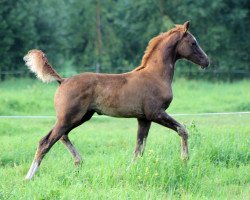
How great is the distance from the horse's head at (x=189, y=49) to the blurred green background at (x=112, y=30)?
927 inches

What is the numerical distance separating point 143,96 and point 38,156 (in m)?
1.78

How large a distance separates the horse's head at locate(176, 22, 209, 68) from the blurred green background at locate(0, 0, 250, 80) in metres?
23.6

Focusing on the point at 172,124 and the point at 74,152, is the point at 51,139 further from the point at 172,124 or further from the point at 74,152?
the point at 172,124

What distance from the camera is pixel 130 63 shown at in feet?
128

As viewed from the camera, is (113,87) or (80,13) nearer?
(113,87)

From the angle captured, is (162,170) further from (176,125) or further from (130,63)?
(130,63)

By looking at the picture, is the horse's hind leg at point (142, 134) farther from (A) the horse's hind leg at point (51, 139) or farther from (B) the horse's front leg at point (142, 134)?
(A) the horse's hind leg at point (51, 139)

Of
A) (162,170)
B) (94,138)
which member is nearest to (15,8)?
(94,138)

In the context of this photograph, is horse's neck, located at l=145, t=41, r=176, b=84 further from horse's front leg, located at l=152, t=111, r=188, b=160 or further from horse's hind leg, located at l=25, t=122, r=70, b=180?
horse's hind leg, located at l=25, t=122, r=70, b=180

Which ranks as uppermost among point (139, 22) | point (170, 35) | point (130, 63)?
point (170, 35)

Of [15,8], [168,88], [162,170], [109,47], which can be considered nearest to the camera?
[162,170]

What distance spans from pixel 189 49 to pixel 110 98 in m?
1.66

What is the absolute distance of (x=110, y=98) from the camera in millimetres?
8805

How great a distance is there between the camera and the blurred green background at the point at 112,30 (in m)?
34.3
